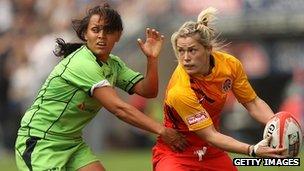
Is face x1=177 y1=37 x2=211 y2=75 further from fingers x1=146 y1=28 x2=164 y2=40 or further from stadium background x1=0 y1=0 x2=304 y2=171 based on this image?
stadium background x1=0 y1=0 x2=304 y2=171

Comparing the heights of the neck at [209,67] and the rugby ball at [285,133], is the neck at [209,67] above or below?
above

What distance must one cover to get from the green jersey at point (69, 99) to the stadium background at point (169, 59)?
937 centimetres

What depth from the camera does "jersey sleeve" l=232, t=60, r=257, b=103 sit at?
31.3 ft

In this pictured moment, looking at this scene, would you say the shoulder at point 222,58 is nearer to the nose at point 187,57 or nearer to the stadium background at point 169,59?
the nose at point 187,57

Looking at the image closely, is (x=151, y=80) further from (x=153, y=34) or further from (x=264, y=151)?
(x=264, y=151)

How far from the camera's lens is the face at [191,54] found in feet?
29.8

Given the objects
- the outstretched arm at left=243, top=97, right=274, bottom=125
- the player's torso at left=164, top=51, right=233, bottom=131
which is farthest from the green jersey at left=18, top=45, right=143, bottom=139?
the outstretched arm at left=243, top=97, right=274, bottom=125

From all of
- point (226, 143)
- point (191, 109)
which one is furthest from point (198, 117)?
point (226, 143)

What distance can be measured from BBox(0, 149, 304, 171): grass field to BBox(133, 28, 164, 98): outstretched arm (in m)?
5.63

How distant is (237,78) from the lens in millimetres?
9570

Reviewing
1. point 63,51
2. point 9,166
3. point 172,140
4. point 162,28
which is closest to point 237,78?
point 172,140

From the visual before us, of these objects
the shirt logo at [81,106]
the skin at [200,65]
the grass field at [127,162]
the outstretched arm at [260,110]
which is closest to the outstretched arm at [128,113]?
the shirt logo at [81,106]

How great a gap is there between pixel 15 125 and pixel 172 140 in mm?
10944

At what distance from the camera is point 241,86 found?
964 centimetres
